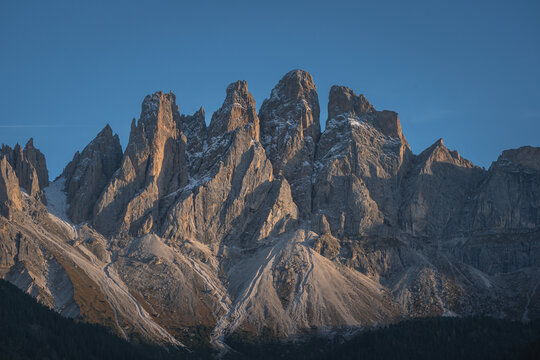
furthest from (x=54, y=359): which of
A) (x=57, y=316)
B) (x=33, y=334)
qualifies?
(x=57, y=316)

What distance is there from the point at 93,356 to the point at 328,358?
185 ft

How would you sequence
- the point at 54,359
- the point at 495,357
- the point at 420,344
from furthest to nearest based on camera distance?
the point at 420,344, the point at 495,357, the point at 54,359

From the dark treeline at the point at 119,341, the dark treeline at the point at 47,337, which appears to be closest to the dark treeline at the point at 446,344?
the dark treeline at the point at 119,341

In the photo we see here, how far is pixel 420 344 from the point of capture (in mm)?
193250

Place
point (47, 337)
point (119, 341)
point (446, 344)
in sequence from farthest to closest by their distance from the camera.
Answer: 1. point (446, 344)
2. point (119, 341)
3. point (47, 337)

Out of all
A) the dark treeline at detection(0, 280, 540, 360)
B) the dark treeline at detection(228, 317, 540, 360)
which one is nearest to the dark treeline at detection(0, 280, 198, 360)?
the dark treeline at detection(0, 280, 540, 360)

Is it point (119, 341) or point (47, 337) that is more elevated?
point (119, 341)

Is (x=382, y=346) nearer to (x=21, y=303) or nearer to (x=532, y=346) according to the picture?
(x=532, y=346)

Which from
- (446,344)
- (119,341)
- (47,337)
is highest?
(119,341)

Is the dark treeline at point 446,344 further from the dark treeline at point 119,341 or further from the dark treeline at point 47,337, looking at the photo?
→ the dark treeline at point 47,337

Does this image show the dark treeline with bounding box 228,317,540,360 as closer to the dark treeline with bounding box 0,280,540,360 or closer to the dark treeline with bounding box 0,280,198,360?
the dark treeline with bounding box 0,280,540,360

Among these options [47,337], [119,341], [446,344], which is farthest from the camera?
[446,344]

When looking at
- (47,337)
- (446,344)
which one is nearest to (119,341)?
(47,337)

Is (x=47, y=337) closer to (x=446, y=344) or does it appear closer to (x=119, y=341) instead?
(x=119, y=341)
